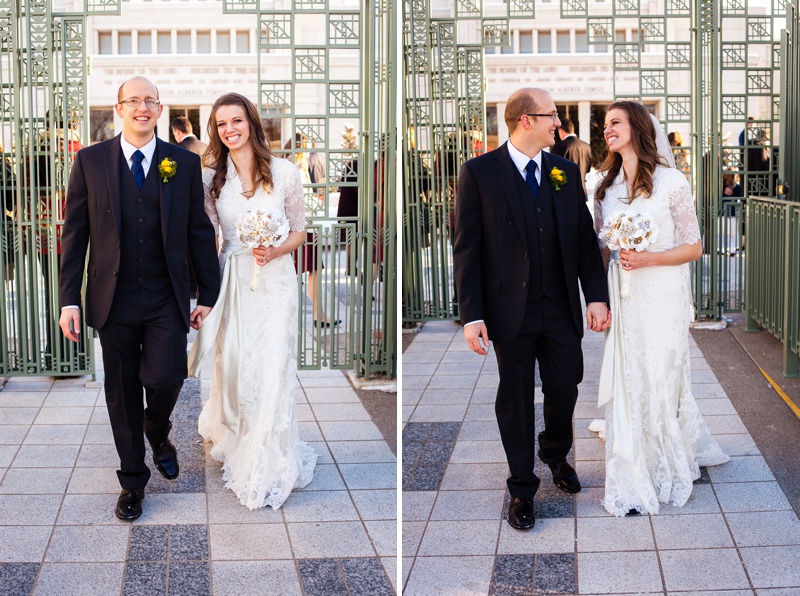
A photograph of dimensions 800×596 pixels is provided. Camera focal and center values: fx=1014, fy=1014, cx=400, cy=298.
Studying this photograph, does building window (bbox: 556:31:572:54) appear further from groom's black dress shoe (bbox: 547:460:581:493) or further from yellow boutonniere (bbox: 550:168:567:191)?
yellow boutonniere (bbox: 550:168:567:191)

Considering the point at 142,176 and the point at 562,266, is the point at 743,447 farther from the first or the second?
the point at 142,176

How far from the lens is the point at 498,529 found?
16.6ft

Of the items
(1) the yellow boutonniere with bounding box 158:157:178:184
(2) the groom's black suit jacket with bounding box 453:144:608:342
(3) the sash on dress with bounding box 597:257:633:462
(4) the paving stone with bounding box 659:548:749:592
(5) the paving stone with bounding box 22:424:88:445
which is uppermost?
(1) the yellow boutonniere with bounding box 158:157:178:184

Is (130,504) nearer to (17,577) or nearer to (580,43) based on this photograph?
(17,577)

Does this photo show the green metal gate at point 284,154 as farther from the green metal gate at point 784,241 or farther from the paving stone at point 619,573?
the paving stone at point 619,573

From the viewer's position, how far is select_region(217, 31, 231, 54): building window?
45562mm

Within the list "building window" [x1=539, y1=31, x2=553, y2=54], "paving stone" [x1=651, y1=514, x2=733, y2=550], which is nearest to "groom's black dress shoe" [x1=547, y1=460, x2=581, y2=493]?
"paving stone" [x1=651, y1=514, x2=733, y2=550]

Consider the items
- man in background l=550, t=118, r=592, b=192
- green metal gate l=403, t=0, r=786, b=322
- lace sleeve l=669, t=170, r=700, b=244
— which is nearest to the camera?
lace sleeve l=669, t=170, r=700, b=244

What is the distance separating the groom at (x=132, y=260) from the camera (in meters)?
5.15

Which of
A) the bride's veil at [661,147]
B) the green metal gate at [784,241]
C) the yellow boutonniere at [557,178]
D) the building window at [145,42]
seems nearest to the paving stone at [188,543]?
the yellow boutonniere at [557,178]

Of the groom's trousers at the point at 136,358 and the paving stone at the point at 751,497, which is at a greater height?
the groom's trousers at the point at 136,358

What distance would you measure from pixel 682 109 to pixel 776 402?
3679 mm

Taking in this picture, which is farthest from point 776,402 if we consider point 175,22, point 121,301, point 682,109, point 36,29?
point 175,22

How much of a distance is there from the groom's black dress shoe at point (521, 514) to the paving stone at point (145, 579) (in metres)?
1.70
